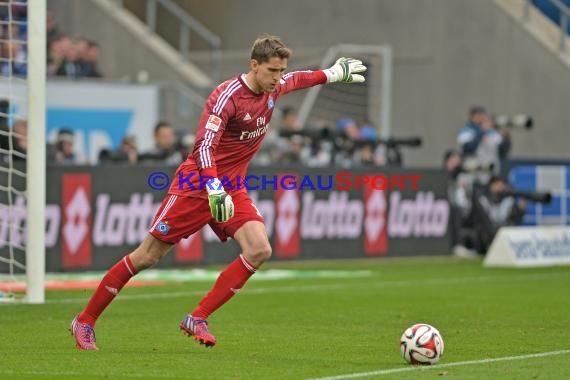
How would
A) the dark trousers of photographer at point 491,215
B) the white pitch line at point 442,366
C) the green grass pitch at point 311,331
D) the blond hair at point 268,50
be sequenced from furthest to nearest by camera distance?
the dark trousers of photographer at point 491,215 → the blond hair at point 268,50 → the green grass pitch at point 311,331 → the white pitch line at point 442,366

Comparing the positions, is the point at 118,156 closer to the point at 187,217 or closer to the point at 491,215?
the point at 491,215

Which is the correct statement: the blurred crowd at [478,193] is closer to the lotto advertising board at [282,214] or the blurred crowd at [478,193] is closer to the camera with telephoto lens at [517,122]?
the camera with telephoto lens at [517,122]

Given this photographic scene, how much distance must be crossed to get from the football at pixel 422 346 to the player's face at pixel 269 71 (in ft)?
7.24

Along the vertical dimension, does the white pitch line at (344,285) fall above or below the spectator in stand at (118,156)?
below

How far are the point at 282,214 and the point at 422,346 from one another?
1167cm

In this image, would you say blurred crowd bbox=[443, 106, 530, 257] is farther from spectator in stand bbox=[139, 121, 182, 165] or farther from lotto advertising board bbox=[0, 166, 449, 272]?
spectator in stand bbox=[139, 121, 182, 165]

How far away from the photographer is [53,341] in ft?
35.5

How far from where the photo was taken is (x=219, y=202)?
32.5 ft

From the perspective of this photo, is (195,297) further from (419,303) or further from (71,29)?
(71,29)

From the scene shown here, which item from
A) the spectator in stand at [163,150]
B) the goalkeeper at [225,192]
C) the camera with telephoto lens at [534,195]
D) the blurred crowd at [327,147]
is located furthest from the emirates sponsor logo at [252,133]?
the camera with telephoto lens at [534,195]

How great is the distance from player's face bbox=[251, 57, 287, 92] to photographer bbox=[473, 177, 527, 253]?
1340 centimetres

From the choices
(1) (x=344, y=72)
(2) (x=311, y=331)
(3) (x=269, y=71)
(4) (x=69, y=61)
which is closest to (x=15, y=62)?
(4) (x=69, y=61)

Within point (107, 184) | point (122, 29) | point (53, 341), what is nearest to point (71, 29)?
point (122, 29)

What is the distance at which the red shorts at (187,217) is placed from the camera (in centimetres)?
1042
